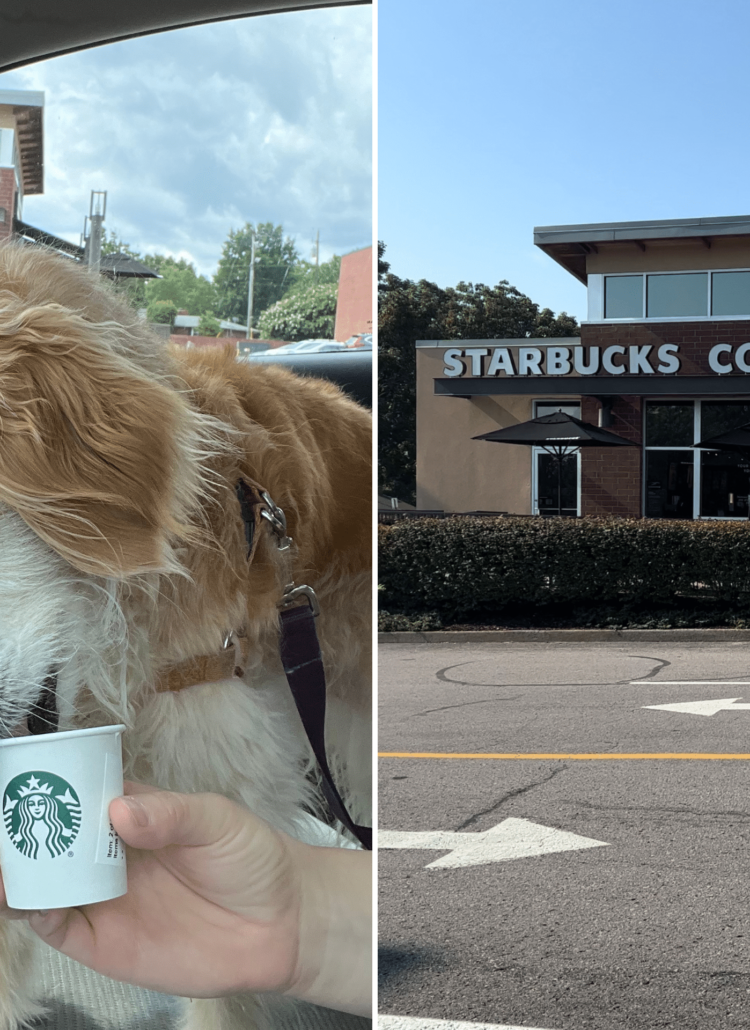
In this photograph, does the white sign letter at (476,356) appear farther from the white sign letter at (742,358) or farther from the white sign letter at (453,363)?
the white sign letter at (742,358)

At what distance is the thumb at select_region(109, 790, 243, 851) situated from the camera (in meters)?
0.54

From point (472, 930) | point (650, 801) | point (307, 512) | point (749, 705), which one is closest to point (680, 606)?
point (749, 705)

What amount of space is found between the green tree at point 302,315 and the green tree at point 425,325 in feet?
4.77

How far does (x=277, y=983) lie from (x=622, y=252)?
7953 millimetres

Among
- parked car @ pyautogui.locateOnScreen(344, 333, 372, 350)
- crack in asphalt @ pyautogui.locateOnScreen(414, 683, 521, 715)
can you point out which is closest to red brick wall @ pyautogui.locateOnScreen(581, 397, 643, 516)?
crack in asphalt @ pyautogui.locateOnScreen(414, 683, 521, 715)

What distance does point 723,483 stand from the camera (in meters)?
7.24

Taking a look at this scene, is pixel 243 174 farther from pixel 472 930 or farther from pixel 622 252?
pixel 622 252

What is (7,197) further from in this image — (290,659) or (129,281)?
(290,659)

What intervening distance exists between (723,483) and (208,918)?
7.28 meters

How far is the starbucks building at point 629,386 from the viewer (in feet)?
23.1

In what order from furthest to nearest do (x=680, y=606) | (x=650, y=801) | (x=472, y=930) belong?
(x=680, y=606) → (x=650, y=801) → (x=472, y=930)

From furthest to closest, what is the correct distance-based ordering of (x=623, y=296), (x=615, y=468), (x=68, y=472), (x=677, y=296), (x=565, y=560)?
(x=623, y=296) → (x=677, y=296) → (x=615, y=468) → (x=565, y=560) → (x=68, y=472)

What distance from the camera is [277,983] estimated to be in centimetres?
68

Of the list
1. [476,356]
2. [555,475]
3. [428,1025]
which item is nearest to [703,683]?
[555,475]
